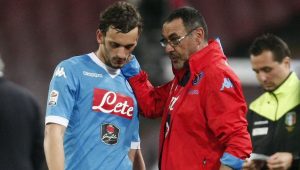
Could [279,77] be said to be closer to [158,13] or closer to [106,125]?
[106,125]

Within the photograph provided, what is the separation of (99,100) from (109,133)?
176 mm

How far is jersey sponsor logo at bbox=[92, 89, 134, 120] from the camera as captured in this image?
3.74 metres

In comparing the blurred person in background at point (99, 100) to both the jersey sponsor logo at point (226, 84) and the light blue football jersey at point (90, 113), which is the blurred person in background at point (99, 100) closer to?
the light blue football jersey at point (90, 113)

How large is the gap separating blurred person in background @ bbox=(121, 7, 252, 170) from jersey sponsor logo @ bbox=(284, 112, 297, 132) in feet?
2.92

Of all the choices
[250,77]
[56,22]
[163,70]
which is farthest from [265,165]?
[56,22]

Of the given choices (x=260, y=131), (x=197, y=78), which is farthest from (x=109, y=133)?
(x=260, y=131)

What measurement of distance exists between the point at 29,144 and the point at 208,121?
4.12 ft

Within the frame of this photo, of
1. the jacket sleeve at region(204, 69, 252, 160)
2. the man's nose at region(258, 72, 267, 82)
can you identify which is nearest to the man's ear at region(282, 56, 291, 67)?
the man's nose at region(258, 72, 267, 82)

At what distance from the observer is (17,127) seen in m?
4.30

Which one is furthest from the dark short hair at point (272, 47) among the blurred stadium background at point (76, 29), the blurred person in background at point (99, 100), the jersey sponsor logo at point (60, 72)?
the blurred stadium background at point (76, 29)

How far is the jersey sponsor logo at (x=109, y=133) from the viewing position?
3725 mm

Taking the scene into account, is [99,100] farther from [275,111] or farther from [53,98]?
[275,111]

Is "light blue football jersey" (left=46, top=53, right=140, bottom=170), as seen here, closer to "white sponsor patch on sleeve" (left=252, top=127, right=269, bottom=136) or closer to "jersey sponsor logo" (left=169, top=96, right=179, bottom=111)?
"jersey sponsor logo" (left=169, top=96, right=179, bottom=111)

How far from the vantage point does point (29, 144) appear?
4.38 m
